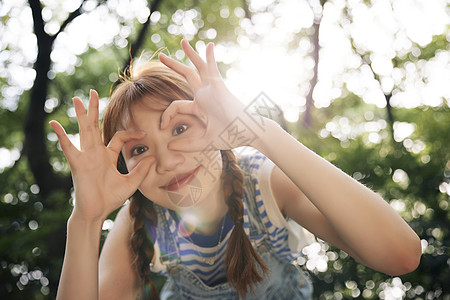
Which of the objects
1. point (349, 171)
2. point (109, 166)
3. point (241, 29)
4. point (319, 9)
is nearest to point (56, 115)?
point (241, 29)

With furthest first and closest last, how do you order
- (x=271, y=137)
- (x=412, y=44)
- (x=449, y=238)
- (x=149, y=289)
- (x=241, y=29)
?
(x=412, y=44) → (x=241, y=29) → (x=449, y=238) → (x=149, y=289) → (x=271, y=137)

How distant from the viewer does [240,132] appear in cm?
148

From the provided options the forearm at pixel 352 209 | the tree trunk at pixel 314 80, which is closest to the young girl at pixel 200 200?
the forearm at pixel 352 209

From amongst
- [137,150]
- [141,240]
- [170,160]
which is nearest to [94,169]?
[137,150]

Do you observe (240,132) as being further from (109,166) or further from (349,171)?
(349,171)

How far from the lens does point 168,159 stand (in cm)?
156

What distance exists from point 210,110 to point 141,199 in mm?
793

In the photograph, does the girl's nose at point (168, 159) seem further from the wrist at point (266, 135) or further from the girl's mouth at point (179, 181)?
the wrist at point (266, 135)

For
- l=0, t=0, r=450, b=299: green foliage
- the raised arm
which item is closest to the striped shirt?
the raised arm

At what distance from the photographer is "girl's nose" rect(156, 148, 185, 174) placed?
156 cm

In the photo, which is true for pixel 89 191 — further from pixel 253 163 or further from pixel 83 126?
pixel 253 163

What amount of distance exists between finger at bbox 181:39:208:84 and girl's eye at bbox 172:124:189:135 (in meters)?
0.22

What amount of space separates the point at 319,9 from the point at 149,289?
24.4 ft

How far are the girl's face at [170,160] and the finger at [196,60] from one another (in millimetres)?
193
